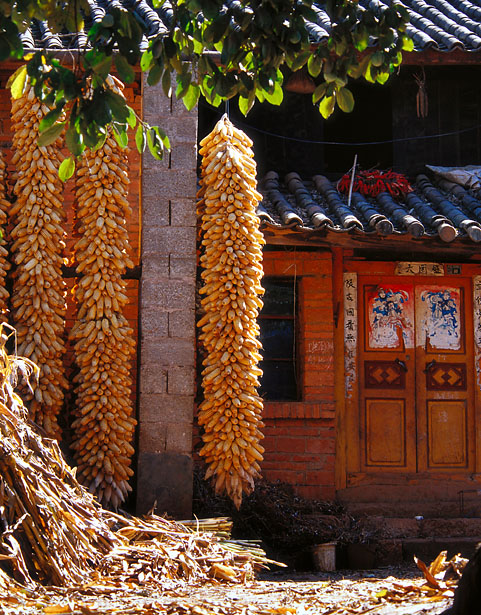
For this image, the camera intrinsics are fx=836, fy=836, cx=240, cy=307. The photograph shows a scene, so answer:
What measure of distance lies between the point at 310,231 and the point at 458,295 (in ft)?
7.91

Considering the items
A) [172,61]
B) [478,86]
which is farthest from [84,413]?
[478,86]

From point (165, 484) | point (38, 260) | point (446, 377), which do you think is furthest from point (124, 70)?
point (446, 377)

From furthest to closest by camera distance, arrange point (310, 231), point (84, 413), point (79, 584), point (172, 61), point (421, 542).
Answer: point (421, 542)
point (310, 231)
point (84, 413)
point (79, 584)
point (172, 61)

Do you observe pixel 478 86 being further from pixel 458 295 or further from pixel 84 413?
pixel 84 413

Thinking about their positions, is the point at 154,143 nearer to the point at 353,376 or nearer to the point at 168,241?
the point at 168,241

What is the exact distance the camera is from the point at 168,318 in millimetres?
7371

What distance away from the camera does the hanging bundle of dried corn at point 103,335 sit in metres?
6.92

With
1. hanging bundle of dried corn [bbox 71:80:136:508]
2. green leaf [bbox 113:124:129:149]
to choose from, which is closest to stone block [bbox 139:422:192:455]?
hanging bundle of dried corn [bbox 71:80:136:508]

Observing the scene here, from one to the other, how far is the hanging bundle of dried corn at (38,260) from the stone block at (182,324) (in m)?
0.95

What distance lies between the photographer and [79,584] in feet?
17.2

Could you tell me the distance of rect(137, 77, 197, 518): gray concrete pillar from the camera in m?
7.21

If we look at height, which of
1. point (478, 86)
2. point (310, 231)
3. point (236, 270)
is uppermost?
point (478, 86)

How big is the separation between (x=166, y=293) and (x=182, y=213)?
735mm

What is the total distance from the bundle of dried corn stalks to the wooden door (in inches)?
129
